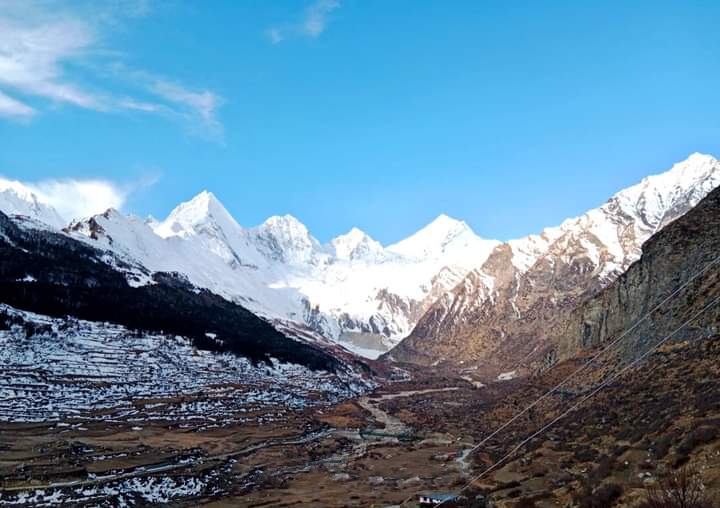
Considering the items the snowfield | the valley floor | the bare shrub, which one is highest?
the snowfield

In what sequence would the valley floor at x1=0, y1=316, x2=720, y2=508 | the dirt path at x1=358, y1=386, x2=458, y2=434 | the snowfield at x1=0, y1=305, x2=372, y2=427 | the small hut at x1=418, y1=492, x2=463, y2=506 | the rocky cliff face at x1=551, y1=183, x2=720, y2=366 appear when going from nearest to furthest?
1. the valley floor at x1=0, y1=316, x2=720, y2=508
2. the small hut at x1=418, y1=492, x2=463, y2=506
3. the rocky cliff face at x1=551, y1=183, x2=720, y2=366
4. the snowfield at x1=0, y1=305, x2=372, y2=427
5. the dirt path at x1=358, y1=386, x2=458, y2=434

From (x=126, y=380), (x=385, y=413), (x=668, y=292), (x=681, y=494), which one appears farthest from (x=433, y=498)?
(x=126, y=380)

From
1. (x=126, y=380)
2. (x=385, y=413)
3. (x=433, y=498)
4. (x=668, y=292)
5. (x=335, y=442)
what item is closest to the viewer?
(x=433, y=498)

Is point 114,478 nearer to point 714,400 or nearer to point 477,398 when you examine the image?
point 714,400

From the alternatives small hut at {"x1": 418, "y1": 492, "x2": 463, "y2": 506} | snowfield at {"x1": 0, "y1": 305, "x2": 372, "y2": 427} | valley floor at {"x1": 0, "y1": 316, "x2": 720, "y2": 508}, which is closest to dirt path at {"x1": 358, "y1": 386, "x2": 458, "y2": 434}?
valley floor at {"x1": 0, "y1": 316, "x2": 720, "y2": 508}

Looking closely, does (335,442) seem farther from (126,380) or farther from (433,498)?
(126,380)

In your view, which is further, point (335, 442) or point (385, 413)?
point (385, 413)

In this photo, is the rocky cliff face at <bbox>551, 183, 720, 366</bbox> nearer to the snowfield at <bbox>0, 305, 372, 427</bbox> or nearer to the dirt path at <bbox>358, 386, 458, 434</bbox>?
the dirt path at <bbox>358, 386, 458, 434</bbox>

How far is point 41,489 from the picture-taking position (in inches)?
2734

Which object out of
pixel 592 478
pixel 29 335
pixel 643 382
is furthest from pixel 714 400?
pixel 29 335

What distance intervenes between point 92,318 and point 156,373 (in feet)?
110

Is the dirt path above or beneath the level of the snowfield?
beneath

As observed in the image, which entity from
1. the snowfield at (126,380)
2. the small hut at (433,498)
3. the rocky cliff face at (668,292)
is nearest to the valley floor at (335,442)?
the snowfield at (126,380)

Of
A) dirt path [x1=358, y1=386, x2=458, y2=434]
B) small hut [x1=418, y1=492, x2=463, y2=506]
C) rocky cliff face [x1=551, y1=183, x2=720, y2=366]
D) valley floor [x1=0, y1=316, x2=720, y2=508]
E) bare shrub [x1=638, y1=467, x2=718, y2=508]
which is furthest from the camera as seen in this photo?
dirt path [x1=358, y1=386, x2=458, y2=434]
